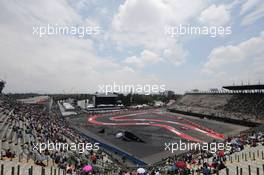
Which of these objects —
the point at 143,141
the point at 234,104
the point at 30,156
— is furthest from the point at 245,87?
the point at 30,156

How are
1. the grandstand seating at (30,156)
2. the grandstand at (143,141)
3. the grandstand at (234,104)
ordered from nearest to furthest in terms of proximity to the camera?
the grandstand seating at (30,156) → the grandstand at (143,141) → the grandstand at (234,104)

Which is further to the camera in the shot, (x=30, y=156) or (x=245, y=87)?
(x=245, y=87)

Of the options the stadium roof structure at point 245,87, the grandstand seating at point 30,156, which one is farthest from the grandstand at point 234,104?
the grandstand seating at point 30,156

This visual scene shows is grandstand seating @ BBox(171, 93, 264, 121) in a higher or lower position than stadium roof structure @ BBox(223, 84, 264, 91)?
lower

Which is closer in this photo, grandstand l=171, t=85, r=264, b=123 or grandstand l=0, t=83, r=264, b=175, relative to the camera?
grandstand l=0, t=83, r=264, b=175

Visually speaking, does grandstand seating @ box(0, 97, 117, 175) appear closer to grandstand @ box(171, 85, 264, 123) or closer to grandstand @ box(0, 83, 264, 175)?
grandstand @ box(0, 83, 264, 175)

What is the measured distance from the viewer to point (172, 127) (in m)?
42.2

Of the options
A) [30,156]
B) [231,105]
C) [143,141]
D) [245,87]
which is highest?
[245,87]

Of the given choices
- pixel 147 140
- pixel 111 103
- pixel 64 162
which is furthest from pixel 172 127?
pixel 111 103

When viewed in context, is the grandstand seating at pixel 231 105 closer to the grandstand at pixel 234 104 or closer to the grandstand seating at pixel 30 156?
the grandstand at pixel 234 104

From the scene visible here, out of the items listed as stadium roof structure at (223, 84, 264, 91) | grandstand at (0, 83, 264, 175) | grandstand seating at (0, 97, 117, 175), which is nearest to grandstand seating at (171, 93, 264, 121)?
grandstand at (0, 83, 264, 175)

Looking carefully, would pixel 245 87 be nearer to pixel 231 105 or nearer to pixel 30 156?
pixel 231 105

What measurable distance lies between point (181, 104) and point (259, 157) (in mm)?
58735

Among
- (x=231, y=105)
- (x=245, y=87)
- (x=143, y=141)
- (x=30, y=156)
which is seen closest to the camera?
(x=30, y=156)
